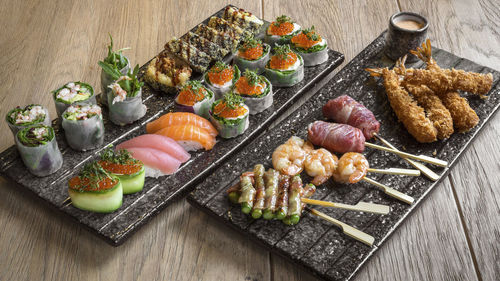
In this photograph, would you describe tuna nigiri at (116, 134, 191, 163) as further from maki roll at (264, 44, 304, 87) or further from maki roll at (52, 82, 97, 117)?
maki roll at (264, 44, 304, 87)

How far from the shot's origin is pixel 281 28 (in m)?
4.88

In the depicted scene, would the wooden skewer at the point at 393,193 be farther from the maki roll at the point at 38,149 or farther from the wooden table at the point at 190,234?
the maki roll at the point at 38,149

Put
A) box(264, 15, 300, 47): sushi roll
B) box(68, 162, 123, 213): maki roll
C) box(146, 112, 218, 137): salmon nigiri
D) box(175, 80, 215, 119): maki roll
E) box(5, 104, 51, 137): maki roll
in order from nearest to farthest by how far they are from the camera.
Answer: box(68, 162, 123, 213): maki roll < box(5, 104, 51, 137): maki roll < box(146, 112, 218, 137): salmon nigiri < box(175, 80, 215, 119): maki roll < box(264, 15, 300, 47): sushi roll

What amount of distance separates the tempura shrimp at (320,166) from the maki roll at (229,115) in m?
0.60

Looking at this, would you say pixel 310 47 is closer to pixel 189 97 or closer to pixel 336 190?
pixel 189 97

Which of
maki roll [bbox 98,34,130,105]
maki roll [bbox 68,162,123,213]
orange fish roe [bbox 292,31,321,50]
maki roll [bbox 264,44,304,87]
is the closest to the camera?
maki roll [bbox 68,162,123,213]

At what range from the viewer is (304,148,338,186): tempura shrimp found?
144 inches

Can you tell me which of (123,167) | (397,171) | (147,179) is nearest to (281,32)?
(397,171)

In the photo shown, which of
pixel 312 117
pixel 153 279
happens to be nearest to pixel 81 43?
pixel 312 117

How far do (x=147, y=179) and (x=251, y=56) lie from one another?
1437 millimetres

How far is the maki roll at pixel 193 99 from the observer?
4.14 metres

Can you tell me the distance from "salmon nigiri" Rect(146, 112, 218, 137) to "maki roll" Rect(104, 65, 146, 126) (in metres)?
0.21

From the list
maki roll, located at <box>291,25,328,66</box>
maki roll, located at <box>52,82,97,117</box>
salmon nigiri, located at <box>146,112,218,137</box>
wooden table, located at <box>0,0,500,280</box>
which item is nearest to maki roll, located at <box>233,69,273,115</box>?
salmon nigiri, located at <box>146,112,218,137</box>

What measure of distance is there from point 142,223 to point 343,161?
134cm
